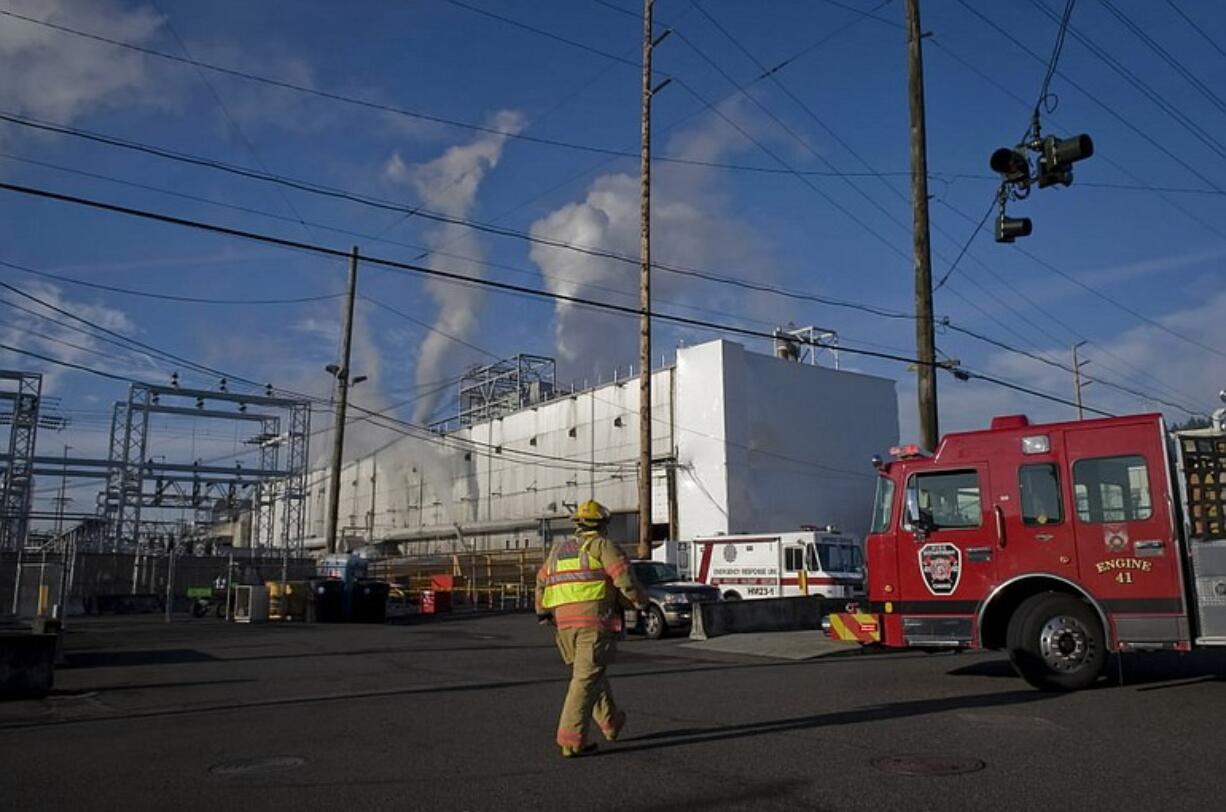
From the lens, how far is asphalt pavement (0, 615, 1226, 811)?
5.87 meters

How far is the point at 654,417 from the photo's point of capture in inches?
1821

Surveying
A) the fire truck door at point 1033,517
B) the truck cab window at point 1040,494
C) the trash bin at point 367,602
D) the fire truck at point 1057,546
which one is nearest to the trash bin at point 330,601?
the trash bin at point 367,602

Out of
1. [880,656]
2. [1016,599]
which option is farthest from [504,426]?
[1016,599]

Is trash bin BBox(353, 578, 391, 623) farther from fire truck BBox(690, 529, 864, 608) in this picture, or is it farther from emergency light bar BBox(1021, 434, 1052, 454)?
emergency light bar BBox(1021, 434, 1052, 454)

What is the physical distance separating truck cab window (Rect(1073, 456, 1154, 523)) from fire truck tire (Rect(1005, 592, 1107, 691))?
37.7 inches

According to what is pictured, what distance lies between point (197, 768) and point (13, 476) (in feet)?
138

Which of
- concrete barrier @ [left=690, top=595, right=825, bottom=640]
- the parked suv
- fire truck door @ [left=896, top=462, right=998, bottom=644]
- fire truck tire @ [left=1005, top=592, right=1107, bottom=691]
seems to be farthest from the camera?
the parked suv

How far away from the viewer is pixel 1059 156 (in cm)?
1254

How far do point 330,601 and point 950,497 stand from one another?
2206 centimetres

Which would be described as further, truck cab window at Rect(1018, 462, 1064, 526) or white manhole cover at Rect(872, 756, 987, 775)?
truck cab window at Rect(1018, 462, 1064, 526)

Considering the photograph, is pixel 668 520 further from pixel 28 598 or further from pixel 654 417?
pixel 28 598

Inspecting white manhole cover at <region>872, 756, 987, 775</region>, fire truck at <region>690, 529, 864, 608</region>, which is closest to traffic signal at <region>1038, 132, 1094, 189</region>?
white manhole cover at <region>872, 756, 987, 775</region>

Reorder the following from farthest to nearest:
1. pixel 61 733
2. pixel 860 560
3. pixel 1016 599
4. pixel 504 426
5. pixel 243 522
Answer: pixel 243 522
pixel 504 426
pixel 860 560
pixel 1016 599
pixel 61 733

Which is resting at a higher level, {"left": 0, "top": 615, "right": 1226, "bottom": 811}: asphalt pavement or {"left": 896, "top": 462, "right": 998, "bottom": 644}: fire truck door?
{"left": 896, "top": 462, "right": 998, "bottom": 644}: fire truck door
